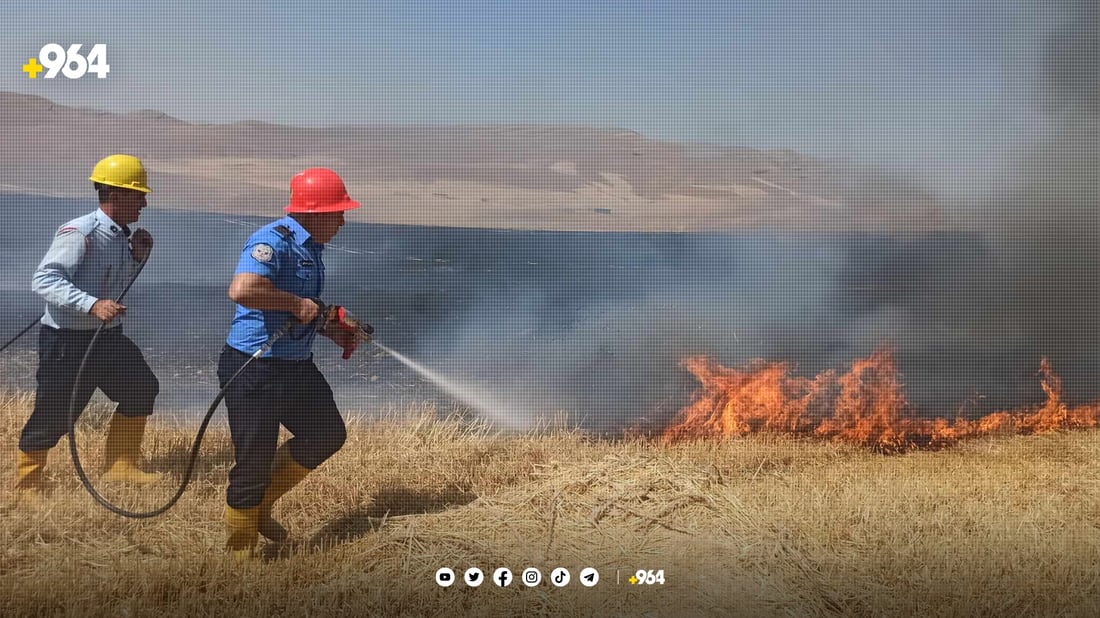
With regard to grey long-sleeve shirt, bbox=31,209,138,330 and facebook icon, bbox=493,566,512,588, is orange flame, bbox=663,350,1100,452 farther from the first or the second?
grey long-sleeve shirt, bbox=31,209,138,330

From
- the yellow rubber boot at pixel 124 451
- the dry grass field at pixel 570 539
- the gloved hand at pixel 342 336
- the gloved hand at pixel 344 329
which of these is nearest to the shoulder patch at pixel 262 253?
the gloved hand at pixel 344 329

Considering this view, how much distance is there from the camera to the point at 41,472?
7.36 m

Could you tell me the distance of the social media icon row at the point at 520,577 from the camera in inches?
247

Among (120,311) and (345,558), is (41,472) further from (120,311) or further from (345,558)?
(345,558)

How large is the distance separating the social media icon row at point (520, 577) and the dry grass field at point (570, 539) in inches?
2.1

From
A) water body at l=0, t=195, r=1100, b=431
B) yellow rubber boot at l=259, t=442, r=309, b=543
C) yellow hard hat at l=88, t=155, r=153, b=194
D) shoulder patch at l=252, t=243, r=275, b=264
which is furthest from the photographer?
water body at l=0, t=195, r=1100, b=431

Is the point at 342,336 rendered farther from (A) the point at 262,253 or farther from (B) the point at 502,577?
(B) the point at 502,577

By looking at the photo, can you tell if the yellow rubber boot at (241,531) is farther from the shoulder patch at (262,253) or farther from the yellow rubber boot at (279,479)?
the shoulder patch at (262,253)

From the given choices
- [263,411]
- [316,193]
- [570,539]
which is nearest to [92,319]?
[263,411]

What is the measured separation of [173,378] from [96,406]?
313 inches

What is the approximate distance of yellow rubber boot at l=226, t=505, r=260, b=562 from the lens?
20.7 ft

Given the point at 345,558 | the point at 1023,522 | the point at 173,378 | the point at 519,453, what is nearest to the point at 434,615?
the point at 345,558

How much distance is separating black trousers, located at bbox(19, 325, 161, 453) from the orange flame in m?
4.94

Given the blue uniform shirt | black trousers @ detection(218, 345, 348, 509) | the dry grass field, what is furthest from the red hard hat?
the dry grass field
